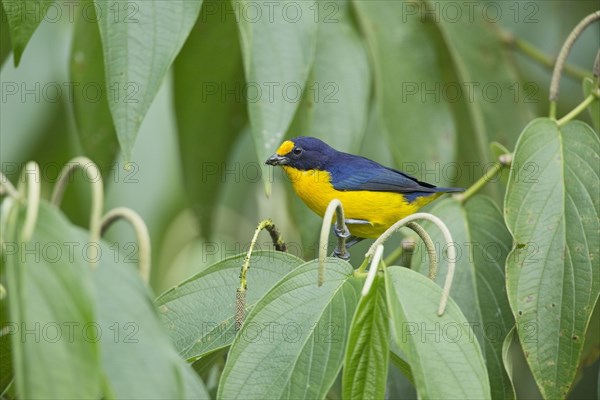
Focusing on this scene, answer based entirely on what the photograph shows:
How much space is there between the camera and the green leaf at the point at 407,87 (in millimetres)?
2938

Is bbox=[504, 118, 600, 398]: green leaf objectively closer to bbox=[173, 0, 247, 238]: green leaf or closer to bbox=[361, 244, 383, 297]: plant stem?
bbox=[361, 244, 383, 297]: plant stem

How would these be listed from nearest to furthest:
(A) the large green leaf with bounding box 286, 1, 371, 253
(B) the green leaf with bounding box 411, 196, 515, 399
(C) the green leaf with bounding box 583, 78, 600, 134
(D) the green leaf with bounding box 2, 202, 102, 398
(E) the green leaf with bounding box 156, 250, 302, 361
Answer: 1. (D) the green leaf with bounding box 2, 202, 102, 398
2. (E) the green leaf with bounding box 156, 250, 302, 361
3. (B) the green leaf with bounding box 411, 196, 515, 399
4. (C) the green leaf with bounding box 583, 78, 600, 134
5. (A) the large green leaf with bounding box 286, 1, 371, 253

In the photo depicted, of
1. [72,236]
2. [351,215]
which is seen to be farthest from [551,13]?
[72,236]

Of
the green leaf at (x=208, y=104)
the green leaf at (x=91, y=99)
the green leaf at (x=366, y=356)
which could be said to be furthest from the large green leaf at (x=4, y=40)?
the green leaf at (x=366, y=356)

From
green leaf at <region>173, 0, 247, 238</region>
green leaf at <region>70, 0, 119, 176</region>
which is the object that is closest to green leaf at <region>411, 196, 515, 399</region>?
green leaf at <region>173, 0, 247, 238</region>

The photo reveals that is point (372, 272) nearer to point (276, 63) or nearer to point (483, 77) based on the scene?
point (276, 63)

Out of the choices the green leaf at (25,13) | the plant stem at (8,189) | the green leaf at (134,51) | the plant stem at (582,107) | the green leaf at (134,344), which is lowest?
the green leaf at (134,344)

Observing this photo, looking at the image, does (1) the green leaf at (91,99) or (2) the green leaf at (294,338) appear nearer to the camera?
(2) the green leaf at (294,338)

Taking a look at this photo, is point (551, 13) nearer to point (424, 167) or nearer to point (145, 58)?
point (424, 167)

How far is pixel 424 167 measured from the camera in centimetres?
298

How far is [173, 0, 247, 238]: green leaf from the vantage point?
2969mm

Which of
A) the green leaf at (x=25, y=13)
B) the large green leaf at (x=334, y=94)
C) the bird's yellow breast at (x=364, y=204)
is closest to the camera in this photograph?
the green leaf at (x=25, y=13)

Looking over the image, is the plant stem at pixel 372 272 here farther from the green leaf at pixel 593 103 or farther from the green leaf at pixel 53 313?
the green leaf at pixel 593 103

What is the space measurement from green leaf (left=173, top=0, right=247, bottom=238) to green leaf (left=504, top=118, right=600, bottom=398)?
118 cm
